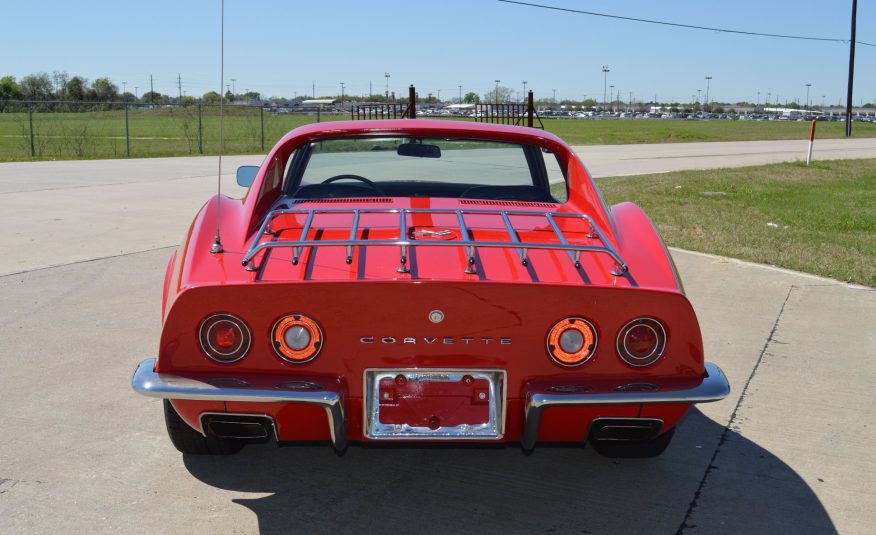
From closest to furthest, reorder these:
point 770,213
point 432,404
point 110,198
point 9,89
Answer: point 432,404 → point 770,213 → point 110,198 → point 9,89

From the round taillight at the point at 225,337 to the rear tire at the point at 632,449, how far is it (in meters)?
1.54

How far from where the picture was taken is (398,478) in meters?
3.65

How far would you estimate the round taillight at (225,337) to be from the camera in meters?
3.01

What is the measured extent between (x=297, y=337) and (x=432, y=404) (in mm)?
509

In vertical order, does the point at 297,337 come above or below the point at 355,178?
below

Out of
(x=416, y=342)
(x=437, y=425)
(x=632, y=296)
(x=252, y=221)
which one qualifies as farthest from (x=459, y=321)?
(x=252, y=221)

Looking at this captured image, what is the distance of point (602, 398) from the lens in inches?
118


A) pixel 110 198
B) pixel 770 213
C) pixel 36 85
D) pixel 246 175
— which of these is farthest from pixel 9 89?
pixel 246 175

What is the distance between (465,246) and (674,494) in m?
1.32

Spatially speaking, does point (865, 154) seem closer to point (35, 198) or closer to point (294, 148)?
point (35, 198)

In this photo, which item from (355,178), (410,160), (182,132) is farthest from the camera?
(182,132)

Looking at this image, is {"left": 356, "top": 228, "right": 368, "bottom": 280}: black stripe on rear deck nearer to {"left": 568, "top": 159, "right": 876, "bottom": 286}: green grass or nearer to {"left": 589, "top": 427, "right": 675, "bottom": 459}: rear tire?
{"left": 589, "top": 427, "right": 675, "bottom": 459}: rear tire

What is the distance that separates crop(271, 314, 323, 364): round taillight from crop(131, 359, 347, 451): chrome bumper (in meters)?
0.10

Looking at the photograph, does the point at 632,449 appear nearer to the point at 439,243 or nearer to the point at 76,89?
the point at 439,243
